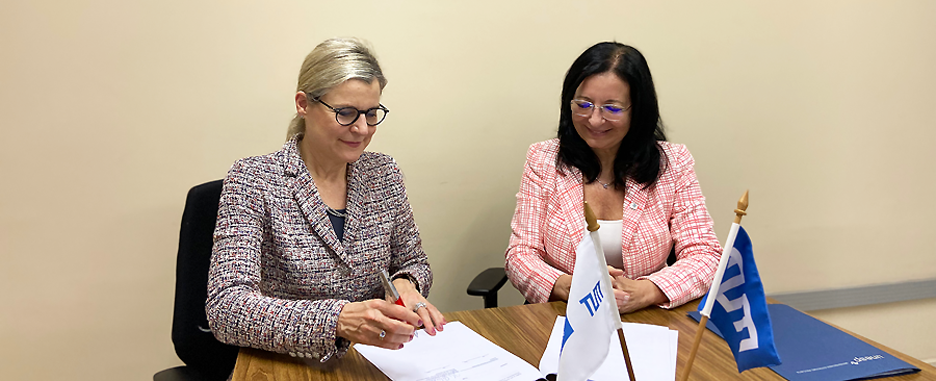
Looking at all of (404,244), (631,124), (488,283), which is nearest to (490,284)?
(488,283)

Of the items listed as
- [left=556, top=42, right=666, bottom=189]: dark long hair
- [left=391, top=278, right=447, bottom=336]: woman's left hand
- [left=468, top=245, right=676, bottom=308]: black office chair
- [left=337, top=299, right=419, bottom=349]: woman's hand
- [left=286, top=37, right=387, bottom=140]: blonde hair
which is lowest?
[left=468, top=245, right=676, bottom=308]: black office chair

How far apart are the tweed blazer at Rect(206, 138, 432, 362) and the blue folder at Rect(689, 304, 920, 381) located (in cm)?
84

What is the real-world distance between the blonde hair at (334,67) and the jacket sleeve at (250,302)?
0.26 meters

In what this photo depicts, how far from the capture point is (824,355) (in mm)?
1262

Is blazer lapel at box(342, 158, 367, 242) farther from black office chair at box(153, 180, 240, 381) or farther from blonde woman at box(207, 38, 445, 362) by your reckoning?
black office chair at box(153, 180, 240, 381)

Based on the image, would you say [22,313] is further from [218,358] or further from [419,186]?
[419,186]

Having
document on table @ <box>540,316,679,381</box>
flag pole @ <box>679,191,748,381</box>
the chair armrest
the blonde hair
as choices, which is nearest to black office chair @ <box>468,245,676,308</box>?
the chair armrest

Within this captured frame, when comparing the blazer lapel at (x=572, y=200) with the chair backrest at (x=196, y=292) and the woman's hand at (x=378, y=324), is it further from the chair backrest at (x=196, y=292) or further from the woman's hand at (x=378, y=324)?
the chair backrest at (x=196, y=292)

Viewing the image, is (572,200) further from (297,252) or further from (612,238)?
(297,252)

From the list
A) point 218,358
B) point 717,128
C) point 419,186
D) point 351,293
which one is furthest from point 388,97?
point 717,128

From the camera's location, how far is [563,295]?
5.30 ft

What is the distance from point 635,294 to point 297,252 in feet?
2.84

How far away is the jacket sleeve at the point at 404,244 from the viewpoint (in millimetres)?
1623

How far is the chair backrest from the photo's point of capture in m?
1.52
